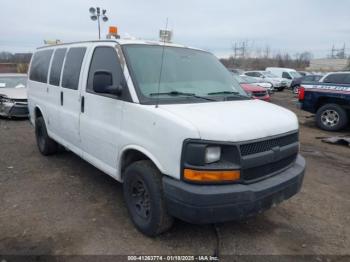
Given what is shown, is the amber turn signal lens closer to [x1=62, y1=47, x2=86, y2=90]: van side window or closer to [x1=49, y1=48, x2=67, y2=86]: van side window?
[x1=62, y1=47, x2=86, y2=90]: van side window

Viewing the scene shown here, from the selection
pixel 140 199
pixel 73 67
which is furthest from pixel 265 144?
pixel 73 67

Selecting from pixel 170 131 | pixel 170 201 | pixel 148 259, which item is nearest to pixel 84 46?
pixel 170 131

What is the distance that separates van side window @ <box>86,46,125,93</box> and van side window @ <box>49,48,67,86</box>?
1181 millimetres

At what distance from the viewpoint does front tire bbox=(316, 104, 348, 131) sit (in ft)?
32.1

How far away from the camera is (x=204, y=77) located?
4094mm

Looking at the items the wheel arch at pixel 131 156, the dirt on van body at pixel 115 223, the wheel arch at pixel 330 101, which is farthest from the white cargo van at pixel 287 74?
the wheel arch at pixel 131 156

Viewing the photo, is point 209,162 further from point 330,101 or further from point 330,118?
point 330,101

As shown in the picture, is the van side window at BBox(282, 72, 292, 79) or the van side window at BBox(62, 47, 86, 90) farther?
the van side window at BBox(282, 72, 292, 79)

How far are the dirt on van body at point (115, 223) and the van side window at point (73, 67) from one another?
5.06 feet

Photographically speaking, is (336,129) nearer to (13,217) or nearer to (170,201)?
(170,201)

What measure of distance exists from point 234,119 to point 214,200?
2.58 feet

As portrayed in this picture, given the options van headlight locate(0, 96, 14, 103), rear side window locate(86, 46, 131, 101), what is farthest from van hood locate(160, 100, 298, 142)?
van headlight locate(0, 96, 14, 103)

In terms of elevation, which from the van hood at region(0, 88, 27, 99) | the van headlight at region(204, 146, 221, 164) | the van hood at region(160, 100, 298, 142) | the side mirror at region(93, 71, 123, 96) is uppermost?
the side mirror at region(93, 71, 123, 96)

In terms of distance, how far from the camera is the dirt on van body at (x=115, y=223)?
3.34m
